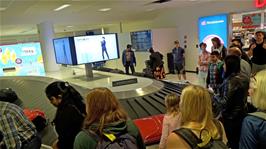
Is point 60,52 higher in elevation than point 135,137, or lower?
higher

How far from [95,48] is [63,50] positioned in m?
0.55

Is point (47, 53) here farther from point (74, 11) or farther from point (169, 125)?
point (169, 125)

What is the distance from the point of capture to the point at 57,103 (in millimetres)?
1905

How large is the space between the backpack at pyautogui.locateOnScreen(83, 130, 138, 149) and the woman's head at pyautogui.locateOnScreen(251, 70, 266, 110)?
2.41ft

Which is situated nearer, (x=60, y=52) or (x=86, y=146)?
(x=86, y=146)

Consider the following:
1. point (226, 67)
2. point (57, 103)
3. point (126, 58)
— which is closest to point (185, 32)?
point (126, 58)

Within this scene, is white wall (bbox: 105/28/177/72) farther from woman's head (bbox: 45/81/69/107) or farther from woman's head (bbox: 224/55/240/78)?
woman's head (bbox: 45/81/69/107)

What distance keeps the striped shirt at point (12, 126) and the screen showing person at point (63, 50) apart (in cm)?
190

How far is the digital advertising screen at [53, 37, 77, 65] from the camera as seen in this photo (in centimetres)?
377

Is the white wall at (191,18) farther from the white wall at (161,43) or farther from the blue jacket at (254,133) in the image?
the blue jacket at (254,133)

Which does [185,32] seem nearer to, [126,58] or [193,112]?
[126,58]

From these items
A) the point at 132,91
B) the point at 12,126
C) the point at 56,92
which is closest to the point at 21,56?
the point at 132,91

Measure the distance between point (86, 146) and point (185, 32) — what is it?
32.6 ft

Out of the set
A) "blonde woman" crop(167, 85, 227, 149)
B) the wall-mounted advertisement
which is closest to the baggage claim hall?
"blonde woman" crop(167, 85, 227, 149)
